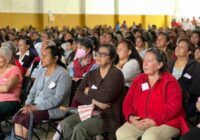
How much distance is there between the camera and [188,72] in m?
4.31

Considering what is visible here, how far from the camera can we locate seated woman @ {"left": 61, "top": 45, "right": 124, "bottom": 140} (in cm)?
367

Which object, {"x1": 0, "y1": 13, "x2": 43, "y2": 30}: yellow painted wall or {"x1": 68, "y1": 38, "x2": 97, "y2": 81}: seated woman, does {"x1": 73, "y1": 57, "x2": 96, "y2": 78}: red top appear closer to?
{"x1": 68, "y1": 38, "x2": 97, "y2": 81}: seated woman

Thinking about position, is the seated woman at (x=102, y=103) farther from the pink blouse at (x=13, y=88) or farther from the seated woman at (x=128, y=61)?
the pink blouse at (x=13, y=88)

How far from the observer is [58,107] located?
4141mm

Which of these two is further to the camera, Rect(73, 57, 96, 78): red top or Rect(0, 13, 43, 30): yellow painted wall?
Rect(0, 13, 43, 30): yellow painted wall

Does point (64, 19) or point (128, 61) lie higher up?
point (64, 19)

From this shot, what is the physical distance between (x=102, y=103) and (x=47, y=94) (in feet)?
2.44

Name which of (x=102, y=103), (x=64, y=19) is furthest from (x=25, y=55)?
(x=64, y=19)

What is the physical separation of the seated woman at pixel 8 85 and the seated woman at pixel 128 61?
4.18 feet

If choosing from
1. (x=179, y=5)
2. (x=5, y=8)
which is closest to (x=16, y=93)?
(x=5, y=8)

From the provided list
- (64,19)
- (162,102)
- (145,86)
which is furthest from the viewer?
(64,19)

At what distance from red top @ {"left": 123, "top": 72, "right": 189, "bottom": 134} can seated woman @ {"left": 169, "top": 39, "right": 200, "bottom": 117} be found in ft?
0.80

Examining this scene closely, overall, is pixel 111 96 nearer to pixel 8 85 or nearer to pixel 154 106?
pixel 154 106

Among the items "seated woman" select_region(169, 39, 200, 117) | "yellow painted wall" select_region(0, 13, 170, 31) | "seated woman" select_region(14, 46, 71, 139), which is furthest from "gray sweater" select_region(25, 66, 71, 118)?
"yellow painted wall" select_region(0, 13, 170, 31)
